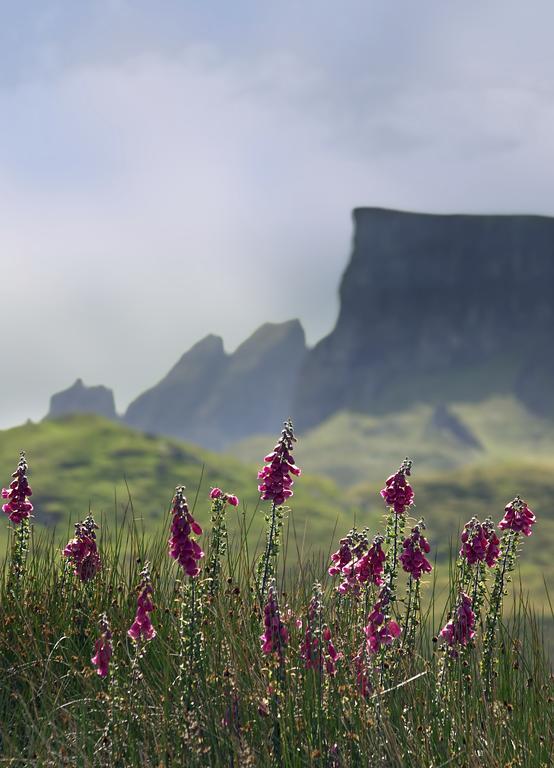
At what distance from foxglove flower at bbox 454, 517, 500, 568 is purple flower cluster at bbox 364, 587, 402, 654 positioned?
3.83ft

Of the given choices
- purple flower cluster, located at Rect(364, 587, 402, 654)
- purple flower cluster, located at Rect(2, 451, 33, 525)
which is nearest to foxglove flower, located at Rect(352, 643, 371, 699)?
purple flower cluster, located at Rect(364, 587, 402, 654)

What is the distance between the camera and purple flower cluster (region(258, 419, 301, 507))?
637cm

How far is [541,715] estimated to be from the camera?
20.8 ft

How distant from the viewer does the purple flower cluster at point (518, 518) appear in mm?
6723

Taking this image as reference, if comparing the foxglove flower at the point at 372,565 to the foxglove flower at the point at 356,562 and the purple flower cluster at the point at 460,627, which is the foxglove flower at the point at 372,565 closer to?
the foxglove flower at the point at 356,562

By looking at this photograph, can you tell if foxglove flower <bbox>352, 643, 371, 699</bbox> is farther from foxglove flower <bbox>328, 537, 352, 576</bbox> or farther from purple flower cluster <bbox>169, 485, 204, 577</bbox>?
purple flower cluster <bbox>169, 485, 204, 577</bbox>

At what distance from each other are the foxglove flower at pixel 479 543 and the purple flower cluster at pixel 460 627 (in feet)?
1.89

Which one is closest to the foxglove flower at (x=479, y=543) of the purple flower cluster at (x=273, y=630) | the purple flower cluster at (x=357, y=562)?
the purple flower cluster at (x=357, y=562)

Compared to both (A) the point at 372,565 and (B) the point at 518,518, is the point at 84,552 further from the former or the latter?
(B) the point at 518,518

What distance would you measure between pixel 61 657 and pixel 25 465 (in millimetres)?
1407

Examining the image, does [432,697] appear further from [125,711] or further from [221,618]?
[125,711]

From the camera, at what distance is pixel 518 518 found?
6785 mm

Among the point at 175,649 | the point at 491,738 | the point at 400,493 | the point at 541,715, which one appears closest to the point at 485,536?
the point at 400,493

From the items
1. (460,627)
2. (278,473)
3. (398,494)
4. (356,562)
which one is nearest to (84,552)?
(278,473)
